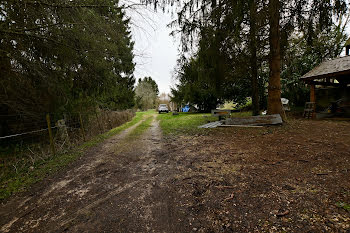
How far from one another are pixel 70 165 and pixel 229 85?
41.3ft

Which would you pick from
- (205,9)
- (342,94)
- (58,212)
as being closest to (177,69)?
(205,9)

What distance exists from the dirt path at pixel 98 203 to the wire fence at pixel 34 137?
5.57ft

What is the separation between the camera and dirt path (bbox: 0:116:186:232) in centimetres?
173

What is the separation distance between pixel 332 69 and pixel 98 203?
11.1 meters

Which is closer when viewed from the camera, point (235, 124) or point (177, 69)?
point (235, 124)

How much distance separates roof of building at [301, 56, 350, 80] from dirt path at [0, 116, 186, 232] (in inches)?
358

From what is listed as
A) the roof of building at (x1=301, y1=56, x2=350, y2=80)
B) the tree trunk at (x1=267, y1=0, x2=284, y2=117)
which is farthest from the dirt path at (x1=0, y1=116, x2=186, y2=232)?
the roof of building at (x1=301, y1=56, x2=350, y2=80)

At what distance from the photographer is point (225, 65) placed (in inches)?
293

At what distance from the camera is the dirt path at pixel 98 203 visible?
5.69 ft

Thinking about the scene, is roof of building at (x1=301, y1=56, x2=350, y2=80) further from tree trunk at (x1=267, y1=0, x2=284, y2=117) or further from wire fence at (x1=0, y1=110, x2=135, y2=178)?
wire fence at (x1=0, y1=110, x2=135, y2=178)

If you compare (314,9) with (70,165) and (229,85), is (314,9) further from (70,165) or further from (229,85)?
(70,165)

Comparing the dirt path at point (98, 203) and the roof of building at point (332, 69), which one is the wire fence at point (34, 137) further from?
A: the roof of building at point (332, 69)

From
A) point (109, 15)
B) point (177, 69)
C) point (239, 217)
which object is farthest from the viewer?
point (177, 69)

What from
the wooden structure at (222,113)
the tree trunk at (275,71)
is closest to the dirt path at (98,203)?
the tree trunk at (275,71)
